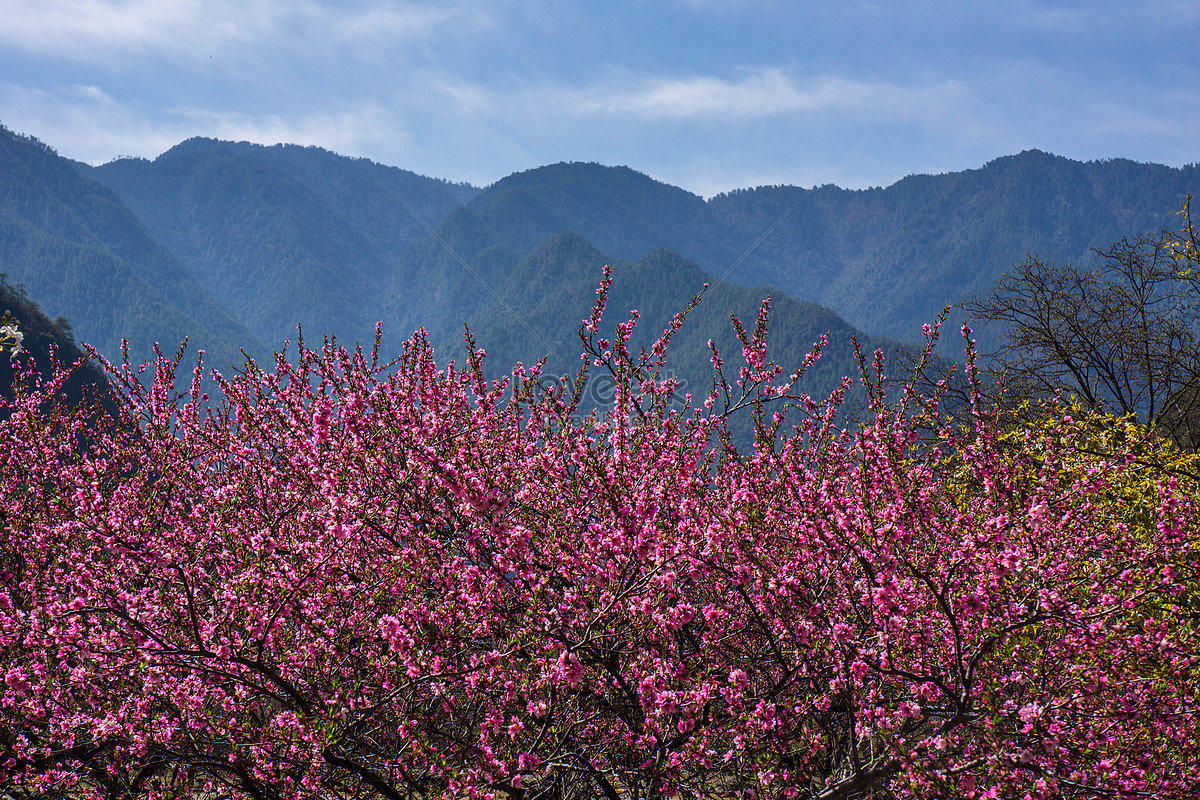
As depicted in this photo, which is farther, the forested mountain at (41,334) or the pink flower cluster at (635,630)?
the forested mountain at (41,334)

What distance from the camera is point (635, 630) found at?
5.06 m

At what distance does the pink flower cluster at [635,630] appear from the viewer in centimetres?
451

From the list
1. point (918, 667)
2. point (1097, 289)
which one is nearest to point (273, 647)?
point (918, 667)

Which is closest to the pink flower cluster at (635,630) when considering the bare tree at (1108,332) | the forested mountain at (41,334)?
the bare tree at (1108,332)

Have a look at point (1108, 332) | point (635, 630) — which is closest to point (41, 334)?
point (1108, 332)

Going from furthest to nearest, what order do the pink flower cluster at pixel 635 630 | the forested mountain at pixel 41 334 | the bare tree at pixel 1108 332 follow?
the forested mountain at pixel 41 334 < the bare tree at pixel 1108 332 < the pink flower cluster at pixel 635 630

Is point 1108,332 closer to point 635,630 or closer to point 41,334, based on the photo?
point 635,630

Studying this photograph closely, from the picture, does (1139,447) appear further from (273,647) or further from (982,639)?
(273,647)

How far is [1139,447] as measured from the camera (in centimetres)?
562

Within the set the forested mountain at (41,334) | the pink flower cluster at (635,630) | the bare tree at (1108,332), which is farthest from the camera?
the forested mountain at (41,334)

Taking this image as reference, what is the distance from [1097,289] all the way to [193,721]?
23761 mm

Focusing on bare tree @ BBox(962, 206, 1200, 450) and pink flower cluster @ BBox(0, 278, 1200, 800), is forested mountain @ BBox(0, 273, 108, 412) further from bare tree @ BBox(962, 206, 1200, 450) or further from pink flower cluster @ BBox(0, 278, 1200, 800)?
pink flower cluster @ BBox(0, 278, 1200, 800)

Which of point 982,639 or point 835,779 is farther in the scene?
point 835,779

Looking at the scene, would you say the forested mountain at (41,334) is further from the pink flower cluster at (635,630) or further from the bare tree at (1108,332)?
the pink flower cluster at (635,630)
